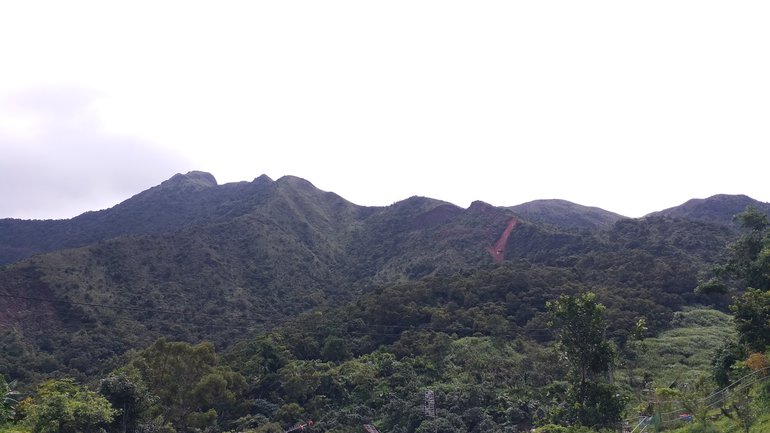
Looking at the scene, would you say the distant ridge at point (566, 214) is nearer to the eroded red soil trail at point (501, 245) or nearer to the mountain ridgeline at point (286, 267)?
the mountain ridgeline at point (286, 267)

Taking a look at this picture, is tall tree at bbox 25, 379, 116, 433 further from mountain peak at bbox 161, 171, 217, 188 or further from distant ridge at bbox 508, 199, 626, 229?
mountain peak at bbox 161, 171, 217, 188

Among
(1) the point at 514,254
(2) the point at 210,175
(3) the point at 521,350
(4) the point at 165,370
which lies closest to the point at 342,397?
(4) the point at 165,370

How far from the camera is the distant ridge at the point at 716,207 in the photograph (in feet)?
297

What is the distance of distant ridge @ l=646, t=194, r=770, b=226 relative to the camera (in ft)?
297

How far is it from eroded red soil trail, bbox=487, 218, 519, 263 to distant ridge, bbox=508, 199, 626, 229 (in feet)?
102

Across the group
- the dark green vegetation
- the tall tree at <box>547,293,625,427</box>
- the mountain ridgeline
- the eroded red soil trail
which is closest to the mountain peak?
the mountain ridgeline

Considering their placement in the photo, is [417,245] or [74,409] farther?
[417,245]

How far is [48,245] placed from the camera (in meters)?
101

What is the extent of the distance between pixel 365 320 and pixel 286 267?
3223cm

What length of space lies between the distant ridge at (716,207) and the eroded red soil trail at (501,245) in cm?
3421

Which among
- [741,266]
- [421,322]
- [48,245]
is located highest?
[48,245]

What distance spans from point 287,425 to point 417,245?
185 feet

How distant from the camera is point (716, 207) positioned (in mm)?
95188

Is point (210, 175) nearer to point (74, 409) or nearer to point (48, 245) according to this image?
point (48, 245)
